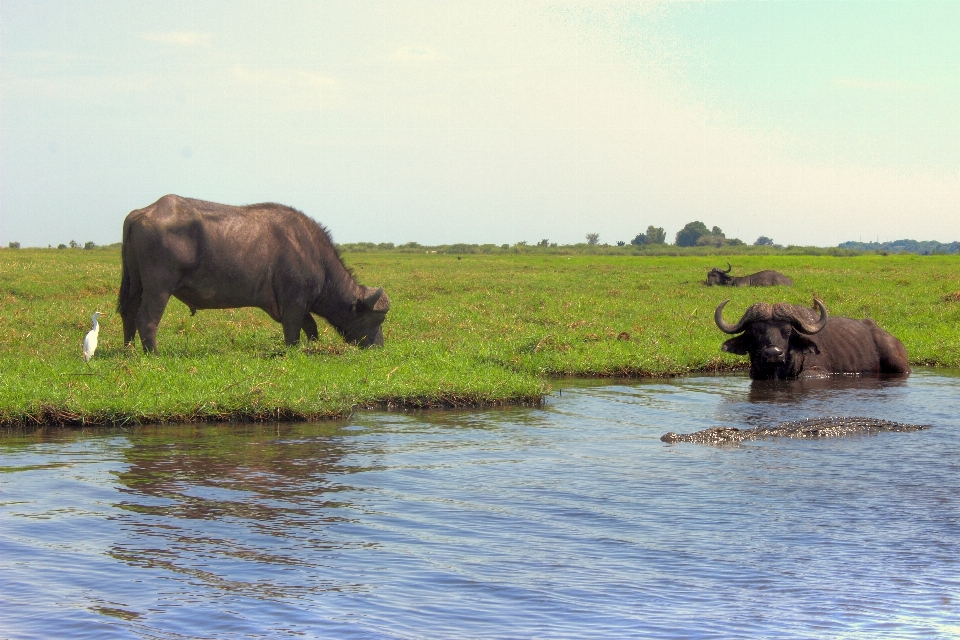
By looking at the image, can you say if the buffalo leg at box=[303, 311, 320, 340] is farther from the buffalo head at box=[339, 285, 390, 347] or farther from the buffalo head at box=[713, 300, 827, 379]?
the buffalo head at box=[713, 300, 827, 379]

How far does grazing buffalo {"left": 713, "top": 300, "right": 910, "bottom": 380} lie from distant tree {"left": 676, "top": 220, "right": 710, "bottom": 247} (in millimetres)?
88668

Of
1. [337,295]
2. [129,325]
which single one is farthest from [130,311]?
[337,295]

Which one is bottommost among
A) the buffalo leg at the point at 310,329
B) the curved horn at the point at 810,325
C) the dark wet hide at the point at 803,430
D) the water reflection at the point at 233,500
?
the water reflection at the point at 233,500

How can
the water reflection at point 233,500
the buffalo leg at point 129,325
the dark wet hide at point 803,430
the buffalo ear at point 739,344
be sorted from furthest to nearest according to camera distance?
1. the buffalo ear at point 739,344
2. the buffalo leg at point 129,325
3. the dark wet hide at point 803,430
4. the water reflection at point 233,500

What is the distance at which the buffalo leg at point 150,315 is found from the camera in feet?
34.3

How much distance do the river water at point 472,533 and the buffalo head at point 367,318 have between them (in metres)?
3.53

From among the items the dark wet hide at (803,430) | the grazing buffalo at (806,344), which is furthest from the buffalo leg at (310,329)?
the dark wet hide at (803,430)

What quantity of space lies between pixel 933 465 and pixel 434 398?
4.29 meters

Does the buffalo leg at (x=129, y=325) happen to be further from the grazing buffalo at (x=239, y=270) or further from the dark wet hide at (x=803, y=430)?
the dark wet hide at (x=803, y=430)

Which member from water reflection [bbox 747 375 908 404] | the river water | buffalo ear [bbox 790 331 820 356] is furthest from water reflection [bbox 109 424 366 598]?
buffalo ear [bbox 790 331 820 356]

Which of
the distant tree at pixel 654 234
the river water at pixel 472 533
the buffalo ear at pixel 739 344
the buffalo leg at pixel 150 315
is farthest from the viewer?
the distant tree at pixel 654 234

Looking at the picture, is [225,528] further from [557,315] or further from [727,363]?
[557,315]

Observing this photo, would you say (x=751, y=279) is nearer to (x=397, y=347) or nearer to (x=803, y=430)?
(x=397, y=347)

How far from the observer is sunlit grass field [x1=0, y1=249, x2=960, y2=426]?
8.45m
